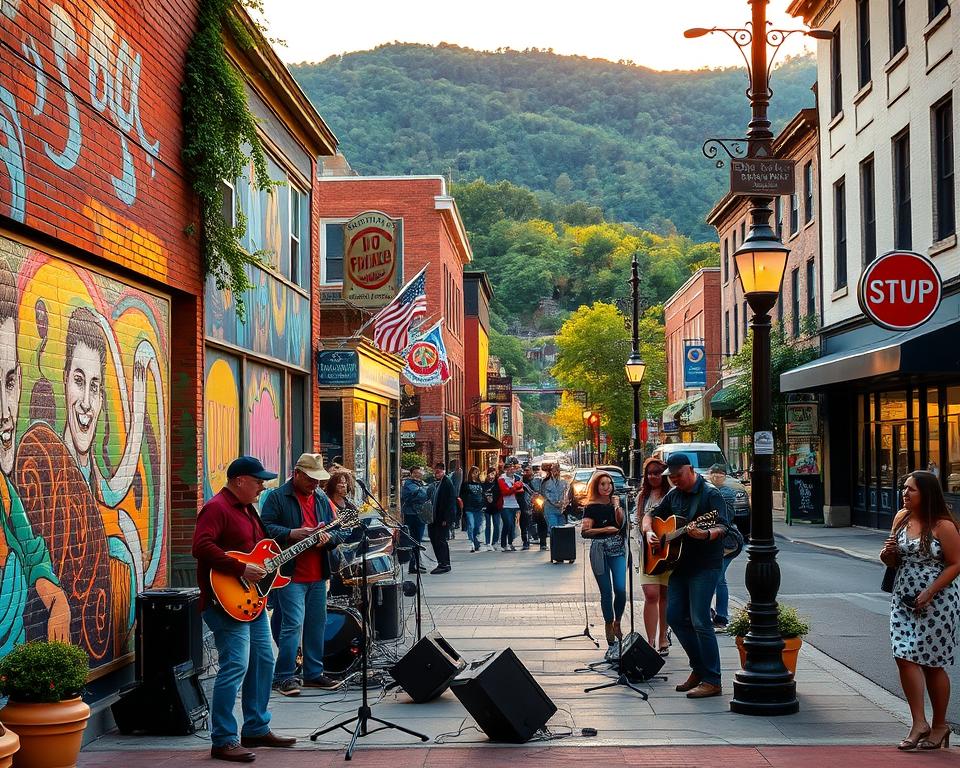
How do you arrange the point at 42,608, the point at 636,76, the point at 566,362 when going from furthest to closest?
the point at 636,76, the point at 566,362, the point at 42,608

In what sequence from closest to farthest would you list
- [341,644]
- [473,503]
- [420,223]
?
[341,644] < [473,503] < [420,223]

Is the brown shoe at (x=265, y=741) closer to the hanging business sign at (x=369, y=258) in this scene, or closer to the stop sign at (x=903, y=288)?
the stop sign at (x=903, y=288)

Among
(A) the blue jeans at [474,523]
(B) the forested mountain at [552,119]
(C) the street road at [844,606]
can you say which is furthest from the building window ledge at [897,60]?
(B) the forested mountain at [552,119]

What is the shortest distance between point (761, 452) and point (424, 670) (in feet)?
10.6

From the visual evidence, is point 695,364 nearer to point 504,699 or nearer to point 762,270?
point 762,270

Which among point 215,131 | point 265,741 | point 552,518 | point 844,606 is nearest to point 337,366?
point 552,518

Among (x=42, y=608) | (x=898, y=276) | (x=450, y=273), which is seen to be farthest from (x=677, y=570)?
(x=450, y=273)

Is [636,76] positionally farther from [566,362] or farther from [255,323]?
[255,323]

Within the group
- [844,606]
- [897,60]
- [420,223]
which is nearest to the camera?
[844,606]

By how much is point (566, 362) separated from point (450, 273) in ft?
67.3

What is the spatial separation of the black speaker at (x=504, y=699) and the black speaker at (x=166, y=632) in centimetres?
214

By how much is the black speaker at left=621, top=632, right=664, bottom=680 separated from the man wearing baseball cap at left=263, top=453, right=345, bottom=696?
2.53 metres

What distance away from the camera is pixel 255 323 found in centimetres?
1471

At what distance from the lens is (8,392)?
25.3 ft
